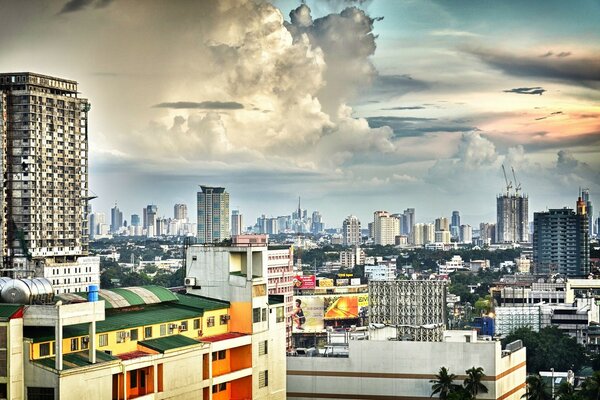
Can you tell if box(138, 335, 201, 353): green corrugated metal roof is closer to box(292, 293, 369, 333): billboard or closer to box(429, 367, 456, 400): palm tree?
box(429, 367, 456, 400): palm tree

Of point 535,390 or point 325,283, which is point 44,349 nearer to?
point 535,390

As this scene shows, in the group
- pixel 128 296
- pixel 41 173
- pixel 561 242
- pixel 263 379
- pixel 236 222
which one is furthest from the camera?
pixel 236 222

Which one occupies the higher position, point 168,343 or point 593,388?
point 168,343

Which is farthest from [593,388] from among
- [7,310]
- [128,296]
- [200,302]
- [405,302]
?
[7,310]

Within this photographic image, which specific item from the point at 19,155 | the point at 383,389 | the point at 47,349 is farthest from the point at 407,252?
the point at 47,349

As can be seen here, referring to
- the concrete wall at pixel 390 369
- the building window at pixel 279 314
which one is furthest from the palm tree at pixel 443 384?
the building window at pixel 279 314

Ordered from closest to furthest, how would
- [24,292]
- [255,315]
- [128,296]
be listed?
[24,292], [128,296], [255,315]
